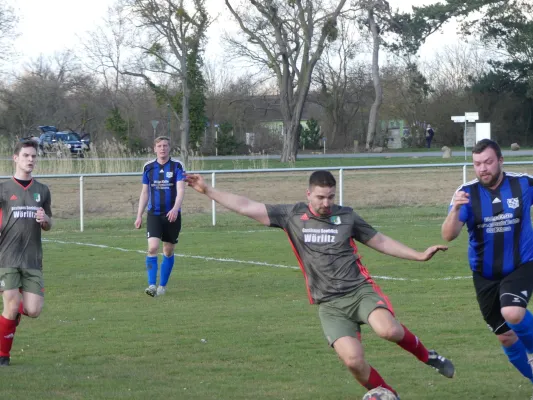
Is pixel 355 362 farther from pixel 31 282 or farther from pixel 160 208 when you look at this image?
pixel 160 208

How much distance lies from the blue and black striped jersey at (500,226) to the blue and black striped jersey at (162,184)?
584cm

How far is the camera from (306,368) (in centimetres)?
703

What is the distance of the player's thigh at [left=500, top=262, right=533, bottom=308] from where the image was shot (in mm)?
5824

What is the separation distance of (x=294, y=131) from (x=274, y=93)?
66.7ft

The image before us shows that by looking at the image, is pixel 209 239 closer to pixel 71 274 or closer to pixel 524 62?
pixel 71 274

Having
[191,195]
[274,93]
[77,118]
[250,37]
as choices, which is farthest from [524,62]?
[191,195]

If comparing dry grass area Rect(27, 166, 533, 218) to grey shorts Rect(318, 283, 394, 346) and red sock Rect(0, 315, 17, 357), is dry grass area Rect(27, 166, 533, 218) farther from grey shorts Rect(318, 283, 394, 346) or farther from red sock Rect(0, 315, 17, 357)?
grey shorts Rect(318, 283, 394, 346)

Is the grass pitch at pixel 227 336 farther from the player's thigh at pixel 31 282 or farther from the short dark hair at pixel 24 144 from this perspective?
the short dark hair at pixel 24 144

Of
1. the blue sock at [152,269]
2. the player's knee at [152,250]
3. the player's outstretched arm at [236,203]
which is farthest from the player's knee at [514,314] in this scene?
the blue sock at [152,269]

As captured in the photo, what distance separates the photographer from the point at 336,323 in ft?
18.8

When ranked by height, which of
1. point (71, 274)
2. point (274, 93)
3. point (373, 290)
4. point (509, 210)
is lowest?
point (71, 274)

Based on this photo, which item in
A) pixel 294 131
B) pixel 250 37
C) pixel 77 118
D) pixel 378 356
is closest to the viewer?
pixel 378 356

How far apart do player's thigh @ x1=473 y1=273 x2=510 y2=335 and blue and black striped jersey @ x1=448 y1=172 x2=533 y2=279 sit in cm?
7

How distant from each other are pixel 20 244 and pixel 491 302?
3902 millimetres
